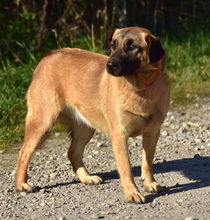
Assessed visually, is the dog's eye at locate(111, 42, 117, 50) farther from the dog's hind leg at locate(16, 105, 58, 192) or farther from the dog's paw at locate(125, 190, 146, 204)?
the dog's paw at locate(125, 190, 146, 204)

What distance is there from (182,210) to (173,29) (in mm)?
6592

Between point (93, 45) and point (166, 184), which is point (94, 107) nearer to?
point (166, 184)

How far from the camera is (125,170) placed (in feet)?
14.8

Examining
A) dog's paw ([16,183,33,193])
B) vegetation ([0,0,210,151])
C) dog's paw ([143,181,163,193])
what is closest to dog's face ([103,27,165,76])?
dog's paw ([143,181,163,193])

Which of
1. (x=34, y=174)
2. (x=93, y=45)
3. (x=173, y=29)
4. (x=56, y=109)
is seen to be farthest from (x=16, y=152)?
(x=173, y=29)

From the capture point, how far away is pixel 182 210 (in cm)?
419

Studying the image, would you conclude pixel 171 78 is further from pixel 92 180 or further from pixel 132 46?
A: pixel 132 46

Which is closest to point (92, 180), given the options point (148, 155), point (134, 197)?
point (148, 155)

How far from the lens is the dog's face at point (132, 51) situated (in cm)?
438

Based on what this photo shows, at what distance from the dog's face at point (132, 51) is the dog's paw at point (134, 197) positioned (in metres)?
0.97

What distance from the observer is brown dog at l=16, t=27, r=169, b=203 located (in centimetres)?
449

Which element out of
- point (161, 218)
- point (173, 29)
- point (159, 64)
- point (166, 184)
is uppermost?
point (159, 64)

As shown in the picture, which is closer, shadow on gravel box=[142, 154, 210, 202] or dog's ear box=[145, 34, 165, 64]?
dog's ear box=[145, 34, 165, 64]

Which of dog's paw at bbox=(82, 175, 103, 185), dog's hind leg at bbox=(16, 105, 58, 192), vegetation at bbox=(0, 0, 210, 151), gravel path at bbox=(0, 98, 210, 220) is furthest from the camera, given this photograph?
vegetation at bbox=(0, 0, 210, 151)
